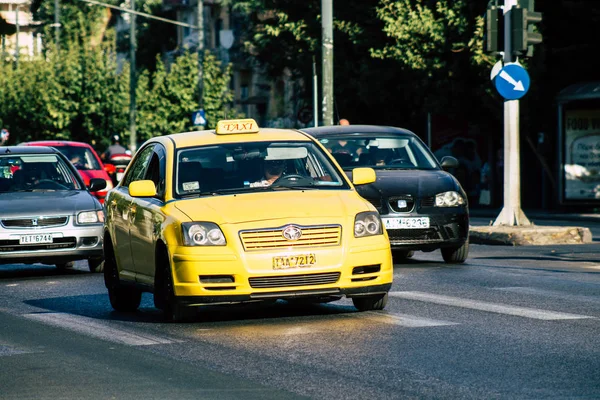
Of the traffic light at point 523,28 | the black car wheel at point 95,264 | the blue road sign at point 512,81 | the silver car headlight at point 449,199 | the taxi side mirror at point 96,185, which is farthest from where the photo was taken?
the blue road sign at point 512,81

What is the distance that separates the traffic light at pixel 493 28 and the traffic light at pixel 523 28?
185 mm

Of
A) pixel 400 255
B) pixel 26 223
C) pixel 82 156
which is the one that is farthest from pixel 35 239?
pixel 82 156

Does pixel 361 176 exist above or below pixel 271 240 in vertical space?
above

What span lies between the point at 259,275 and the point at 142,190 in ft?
5.30

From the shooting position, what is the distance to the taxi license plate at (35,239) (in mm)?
17500

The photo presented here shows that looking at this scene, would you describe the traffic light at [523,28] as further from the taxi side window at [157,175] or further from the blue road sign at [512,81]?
the taxi side window at [157,175]

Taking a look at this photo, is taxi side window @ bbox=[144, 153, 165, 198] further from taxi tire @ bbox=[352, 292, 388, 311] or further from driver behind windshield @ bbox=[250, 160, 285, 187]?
taxi tire @ bbox=[352, 292, 388, 311]

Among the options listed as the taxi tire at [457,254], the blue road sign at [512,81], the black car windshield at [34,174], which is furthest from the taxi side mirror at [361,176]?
the blue road sign at [512,81]

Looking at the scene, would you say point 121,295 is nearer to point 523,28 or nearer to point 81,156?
point 523,28

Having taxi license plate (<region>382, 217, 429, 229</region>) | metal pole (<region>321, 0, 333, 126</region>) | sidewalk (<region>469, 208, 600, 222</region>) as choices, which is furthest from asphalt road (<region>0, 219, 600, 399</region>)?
sidewalk (<region>469, 208, 600, 222</region>)

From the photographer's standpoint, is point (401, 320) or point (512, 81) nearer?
point (401, 320)

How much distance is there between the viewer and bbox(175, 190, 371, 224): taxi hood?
36.6 ft

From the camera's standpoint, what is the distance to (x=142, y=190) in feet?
39.7

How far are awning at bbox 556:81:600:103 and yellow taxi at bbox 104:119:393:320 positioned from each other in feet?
69.3
